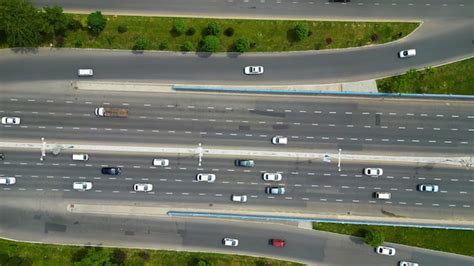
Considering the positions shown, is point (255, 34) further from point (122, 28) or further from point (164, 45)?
point (122, 28)

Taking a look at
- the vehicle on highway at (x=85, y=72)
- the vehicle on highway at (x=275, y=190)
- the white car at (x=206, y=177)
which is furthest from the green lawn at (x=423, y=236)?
the vehicle on highway at (x=85, y=72)

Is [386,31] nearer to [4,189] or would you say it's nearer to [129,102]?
[129,102]

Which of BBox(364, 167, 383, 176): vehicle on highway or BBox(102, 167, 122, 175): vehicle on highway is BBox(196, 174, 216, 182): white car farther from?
BBox(364, 167, 383, 176): vehicle on highway


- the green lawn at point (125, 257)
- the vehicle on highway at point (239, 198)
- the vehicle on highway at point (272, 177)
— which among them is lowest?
the green lawn at point (125, 257)

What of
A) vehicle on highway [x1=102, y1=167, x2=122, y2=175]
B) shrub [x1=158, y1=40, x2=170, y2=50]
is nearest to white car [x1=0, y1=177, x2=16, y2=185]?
vehicle on highway [x1=102, y1=167, x2=122, y2=175]

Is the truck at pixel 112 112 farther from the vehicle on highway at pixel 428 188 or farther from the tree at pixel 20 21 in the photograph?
the vehicle on highway at pixel 428 188

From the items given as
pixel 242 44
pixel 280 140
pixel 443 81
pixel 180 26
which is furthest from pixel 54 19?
pixel 443 81
